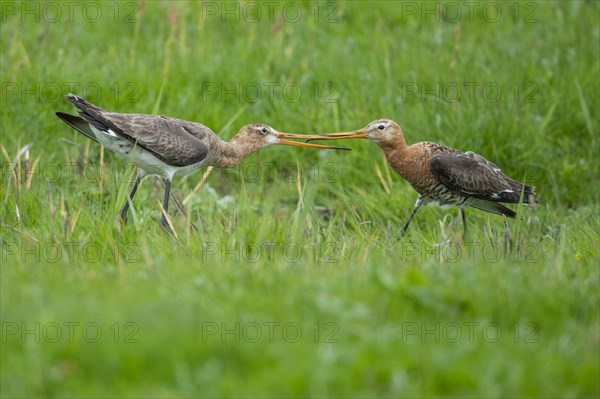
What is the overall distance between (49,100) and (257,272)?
16.4 feet

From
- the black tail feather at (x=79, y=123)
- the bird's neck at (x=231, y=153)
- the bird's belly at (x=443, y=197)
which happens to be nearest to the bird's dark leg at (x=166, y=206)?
the bird's neck at (x=231, y=153)

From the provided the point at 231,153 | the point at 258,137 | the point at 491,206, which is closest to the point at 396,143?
the point at 491,206

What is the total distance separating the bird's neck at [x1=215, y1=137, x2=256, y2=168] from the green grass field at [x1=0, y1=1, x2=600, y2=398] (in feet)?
1.07

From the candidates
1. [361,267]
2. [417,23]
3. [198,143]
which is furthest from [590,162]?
[361,267]

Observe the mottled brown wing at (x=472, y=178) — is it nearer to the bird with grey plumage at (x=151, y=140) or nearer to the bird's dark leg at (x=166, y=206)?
the bird with grey plumage at (x=151, y=140)

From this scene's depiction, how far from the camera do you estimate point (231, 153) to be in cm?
799

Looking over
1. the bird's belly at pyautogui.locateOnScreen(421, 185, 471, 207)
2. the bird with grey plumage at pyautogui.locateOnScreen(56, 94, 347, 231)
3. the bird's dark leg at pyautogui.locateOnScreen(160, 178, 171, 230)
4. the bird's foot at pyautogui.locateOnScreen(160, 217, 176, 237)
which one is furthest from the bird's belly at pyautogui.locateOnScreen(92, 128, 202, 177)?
the bird's belly at pyautogui.locateOnScreen(421, 185, 471, 207)

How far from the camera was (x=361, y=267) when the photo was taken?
16.9 feet

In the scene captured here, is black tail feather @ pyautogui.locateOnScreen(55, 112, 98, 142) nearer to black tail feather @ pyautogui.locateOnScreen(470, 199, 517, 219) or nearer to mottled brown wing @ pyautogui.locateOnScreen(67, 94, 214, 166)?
mottled brown wing @ pyautogui.locateOnScreen(67, 94, 214, 166)

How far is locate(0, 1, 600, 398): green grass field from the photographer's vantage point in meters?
3.93

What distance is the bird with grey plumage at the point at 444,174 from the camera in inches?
304

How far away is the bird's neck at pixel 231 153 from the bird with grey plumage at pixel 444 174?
77 centimetres

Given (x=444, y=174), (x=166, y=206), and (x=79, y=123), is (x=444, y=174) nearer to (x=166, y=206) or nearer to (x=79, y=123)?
(x=166, y=206)

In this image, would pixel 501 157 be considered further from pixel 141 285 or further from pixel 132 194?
pixel 141 285
